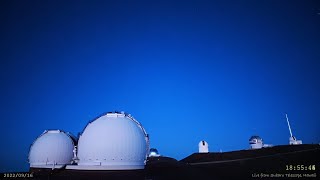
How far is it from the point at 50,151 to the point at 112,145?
34.1 ft

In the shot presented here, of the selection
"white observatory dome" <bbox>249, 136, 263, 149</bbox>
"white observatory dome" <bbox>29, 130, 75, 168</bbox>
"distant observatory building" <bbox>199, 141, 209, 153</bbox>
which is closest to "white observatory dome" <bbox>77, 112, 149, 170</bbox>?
"white observatory dome" <bbox>29, 130, 75, 168</bbox>

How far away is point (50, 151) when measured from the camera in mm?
27469

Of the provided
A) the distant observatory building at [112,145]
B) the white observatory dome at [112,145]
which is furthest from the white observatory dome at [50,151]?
the white observatory dome at [112,145]

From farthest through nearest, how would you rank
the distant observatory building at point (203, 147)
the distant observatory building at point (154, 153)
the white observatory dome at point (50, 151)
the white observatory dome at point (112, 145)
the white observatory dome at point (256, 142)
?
the distant observatory building at point (203, 147) < the distant observatory building at point (154, 153) < the white observatory dome at point (256, 142) < the white observatory dome at point (50, 151) < the white observatory dome at point (112, 145)

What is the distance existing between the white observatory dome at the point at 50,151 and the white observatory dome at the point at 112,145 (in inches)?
246

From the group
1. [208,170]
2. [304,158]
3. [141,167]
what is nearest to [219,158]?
[208,170]

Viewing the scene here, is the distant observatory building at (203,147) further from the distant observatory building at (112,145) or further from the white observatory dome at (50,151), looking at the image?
the white observatory dome at (50,151)

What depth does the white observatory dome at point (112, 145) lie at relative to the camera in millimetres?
21484

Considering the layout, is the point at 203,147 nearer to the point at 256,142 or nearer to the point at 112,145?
the point at 256,142

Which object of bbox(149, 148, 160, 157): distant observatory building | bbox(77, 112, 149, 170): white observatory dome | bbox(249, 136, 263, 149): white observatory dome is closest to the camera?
bbox(77, 112, 149, 170): white observatory dome

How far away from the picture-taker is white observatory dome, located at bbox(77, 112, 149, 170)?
21484 mm

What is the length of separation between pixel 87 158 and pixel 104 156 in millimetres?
1824

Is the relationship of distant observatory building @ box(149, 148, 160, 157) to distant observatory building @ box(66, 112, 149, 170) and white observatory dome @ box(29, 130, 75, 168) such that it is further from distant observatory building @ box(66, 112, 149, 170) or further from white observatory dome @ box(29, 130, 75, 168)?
distant observatory building @ box(66, 112, 149, 170)

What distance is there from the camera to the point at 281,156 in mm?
35250
